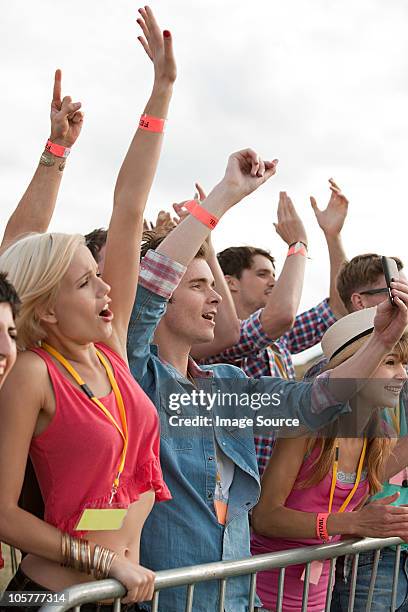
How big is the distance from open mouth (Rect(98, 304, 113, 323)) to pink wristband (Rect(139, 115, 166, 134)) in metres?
0.68

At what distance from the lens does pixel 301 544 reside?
380 centimetres

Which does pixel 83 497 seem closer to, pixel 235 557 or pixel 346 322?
pixel 235 557

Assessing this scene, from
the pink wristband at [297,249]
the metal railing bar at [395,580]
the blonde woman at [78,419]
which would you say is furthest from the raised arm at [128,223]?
the pink wristband at [297,249]

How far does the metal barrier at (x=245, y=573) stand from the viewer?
103 inches

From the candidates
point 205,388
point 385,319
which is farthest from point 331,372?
point 205,388

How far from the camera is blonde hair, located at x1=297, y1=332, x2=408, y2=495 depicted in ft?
12.5

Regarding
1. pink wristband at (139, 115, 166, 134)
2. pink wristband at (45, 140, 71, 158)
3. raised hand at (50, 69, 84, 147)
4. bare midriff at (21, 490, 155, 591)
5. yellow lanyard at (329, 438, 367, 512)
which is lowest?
bare midriff at (21, 490, 155, 591)

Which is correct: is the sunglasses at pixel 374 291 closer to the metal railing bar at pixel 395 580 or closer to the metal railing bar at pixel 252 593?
the metal railing bar at pixel 395 580

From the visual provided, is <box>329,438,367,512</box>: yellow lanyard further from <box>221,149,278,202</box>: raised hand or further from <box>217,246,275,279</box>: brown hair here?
<box>217,246,275,279</box>: brown hair

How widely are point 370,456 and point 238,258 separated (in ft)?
6.65

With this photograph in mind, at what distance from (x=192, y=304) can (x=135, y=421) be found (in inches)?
30.7

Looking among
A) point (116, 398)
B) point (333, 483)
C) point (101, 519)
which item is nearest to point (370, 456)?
point (333, 483)

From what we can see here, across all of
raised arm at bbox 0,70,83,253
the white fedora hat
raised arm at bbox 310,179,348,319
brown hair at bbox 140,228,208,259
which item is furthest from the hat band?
raised arm at bbox 310,179,348,319

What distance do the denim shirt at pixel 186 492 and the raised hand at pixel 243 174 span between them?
1.77ft
